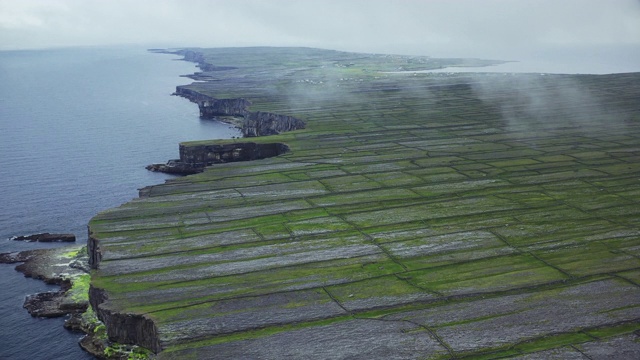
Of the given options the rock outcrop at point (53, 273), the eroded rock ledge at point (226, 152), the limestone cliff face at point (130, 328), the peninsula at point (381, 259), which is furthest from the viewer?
the eroded rock ledge at point (226, 152)

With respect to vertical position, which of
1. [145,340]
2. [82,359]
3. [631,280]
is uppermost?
[631,280]

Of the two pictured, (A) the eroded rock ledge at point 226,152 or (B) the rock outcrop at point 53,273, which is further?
(A) the eroded rock ledge at point 226,152

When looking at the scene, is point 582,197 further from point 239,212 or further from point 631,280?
point 239,212

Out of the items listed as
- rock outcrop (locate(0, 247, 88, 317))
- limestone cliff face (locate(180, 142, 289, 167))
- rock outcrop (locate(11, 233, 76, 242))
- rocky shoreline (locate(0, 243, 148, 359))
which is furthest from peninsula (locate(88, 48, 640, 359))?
limestone cliff face (locate(180, 142, 289, 167))

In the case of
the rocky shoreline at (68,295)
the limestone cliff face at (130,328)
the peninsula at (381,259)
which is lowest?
the rocky shoreline at (68,295)

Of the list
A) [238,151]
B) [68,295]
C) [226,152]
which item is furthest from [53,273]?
[238,151]

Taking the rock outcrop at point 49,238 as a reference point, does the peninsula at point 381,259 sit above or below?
above

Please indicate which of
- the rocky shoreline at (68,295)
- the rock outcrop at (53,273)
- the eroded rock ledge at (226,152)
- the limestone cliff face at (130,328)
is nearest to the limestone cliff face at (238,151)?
the eroded rock ledge at (226,152)

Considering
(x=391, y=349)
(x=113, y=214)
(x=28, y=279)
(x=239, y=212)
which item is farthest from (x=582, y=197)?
(x=28, y=279)

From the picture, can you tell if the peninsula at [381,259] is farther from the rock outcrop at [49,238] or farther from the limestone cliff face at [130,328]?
the rock outcrop at [49,238]
